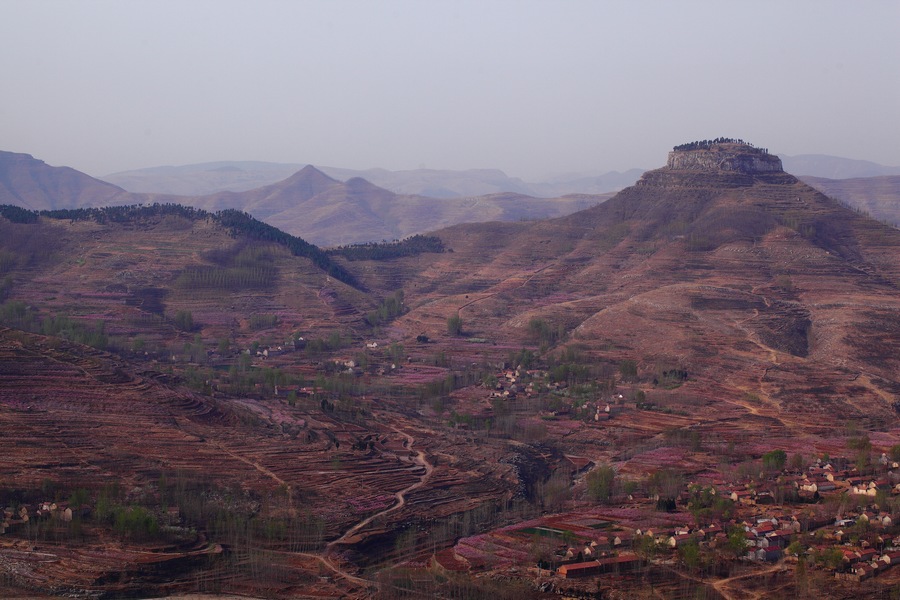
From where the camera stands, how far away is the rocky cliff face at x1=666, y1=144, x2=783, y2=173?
353ft

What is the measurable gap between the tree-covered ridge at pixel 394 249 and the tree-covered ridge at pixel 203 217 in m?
5.54

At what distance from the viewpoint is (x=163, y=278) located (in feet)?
291

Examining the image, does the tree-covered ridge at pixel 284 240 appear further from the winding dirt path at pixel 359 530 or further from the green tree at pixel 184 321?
the winding dirt path at pixel 359 530

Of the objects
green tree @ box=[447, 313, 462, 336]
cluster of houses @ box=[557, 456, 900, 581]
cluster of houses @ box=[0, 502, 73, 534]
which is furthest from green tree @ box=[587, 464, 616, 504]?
green tree @ box=[447, 313, 462, 336]

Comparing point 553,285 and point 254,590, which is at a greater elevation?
point 553,285

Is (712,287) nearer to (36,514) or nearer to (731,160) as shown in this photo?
(731,160)

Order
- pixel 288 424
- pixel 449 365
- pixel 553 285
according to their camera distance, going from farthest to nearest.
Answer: pixel 553 285 < pixel 449 365 < pixel 288 424

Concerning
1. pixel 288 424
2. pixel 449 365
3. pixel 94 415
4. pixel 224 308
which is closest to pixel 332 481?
pixel 288 424

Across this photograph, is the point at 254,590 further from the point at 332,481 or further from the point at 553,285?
the point at 553,285

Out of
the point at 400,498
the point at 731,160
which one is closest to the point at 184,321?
the point at 400,498

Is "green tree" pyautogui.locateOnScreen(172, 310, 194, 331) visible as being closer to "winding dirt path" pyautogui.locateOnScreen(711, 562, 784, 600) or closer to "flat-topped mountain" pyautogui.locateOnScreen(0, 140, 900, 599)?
"flat-topped mountain" pyautogui.locateOnScreen(0, 140, 900, 599)

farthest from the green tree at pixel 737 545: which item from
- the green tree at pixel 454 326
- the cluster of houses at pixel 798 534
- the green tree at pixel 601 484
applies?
the green tree at pixel 454 326

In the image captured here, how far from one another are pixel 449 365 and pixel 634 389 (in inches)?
571

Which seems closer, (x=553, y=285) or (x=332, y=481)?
(x=332, y=481)
